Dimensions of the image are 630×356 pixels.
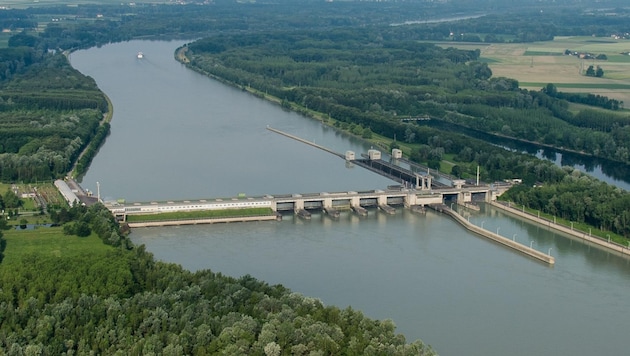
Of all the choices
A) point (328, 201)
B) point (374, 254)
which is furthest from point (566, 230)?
point (328, 201)

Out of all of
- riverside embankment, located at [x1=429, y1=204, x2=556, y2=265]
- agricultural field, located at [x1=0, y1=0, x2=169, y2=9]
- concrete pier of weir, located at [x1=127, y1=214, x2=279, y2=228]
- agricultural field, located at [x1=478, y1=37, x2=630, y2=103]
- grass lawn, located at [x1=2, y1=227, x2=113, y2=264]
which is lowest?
riverside embankment, located at [x1=429, y1=204, x2=556, y2=265]

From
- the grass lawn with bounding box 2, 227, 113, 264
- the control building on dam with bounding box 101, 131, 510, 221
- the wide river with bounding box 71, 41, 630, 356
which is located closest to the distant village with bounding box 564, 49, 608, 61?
the wide river with bounding box 71, 41, 630, 356

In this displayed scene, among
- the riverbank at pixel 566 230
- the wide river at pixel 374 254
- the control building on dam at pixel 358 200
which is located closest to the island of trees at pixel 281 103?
the riverbank at pixel 566 230

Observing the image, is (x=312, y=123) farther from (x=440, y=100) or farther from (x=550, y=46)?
(x=550, y=46)

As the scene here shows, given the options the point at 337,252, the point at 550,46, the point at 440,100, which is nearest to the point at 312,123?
the point at 440,100

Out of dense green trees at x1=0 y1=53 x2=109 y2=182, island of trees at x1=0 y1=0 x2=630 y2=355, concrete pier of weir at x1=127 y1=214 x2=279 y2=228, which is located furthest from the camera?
dense green trees at x1=0 y1=53 x2=109 y2=182

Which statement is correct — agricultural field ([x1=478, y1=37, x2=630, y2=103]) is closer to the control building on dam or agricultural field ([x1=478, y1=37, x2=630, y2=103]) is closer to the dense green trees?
the control building on dam

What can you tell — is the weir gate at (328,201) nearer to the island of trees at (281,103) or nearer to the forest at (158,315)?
the island of trees at (281,103)

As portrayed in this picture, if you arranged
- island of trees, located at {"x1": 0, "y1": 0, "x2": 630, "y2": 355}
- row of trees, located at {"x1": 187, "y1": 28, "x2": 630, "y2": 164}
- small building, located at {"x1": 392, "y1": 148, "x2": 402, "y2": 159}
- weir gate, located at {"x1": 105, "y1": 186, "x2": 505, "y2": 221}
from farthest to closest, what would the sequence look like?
row of trees, located at {"x1": 187, "y1": 28, "x2": 630, "y2": 164}, small building, located at {"x1": 392, "y1": 148, "x2": 402, "y2": 159}, weir gate, located at {"x1": 105, "y1": 186, "x2": 505, "y2": 221}, island of trees, located at {"x1": 0, "y1": 0, "x2": 630, "y2": 355}

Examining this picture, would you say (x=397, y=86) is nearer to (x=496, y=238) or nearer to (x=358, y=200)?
(x=358, y=200)
